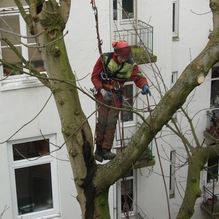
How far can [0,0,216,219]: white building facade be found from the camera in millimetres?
11562

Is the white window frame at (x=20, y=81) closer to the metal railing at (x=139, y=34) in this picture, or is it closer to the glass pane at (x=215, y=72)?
the metal railing at (x=139, y=34)

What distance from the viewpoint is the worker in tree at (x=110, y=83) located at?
7873 millimetres

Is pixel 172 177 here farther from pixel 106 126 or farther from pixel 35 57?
pixel 106 126

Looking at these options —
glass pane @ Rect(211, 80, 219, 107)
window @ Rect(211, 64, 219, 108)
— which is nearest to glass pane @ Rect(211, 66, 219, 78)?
window @ Rect(211, 64, 219, 108)

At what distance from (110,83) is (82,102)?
13.0 feet

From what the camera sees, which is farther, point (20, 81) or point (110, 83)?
point (20, 81)

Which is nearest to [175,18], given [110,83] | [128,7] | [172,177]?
[128,7]

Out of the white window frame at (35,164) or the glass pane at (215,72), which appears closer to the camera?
A: the white window frame at (35,164)

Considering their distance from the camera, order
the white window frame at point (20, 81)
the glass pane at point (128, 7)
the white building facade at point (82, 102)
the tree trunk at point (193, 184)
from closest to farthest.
A: the tree trunk at point (193, 184) → the white window frame at point (20, 81) → the white building facade at point (82, 102) → the glass pane at point (128, 7)

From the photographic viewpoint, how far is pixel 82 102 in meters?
12.1

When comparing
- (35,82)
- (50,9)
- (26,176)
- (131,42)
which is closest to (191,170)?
(50,9)

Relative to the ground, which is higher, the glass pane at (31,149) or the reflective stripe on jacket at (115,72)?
the reflective stripe on jacket at (115,72)

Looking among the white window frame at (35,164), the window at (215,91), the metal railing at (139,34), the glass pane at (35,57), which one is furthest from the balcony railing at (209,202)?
the glass pane at (35,57)

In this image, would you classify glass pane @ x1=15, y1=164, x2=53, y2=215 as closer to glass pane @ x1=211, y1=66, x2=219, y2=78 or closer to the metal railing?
the metal railing
